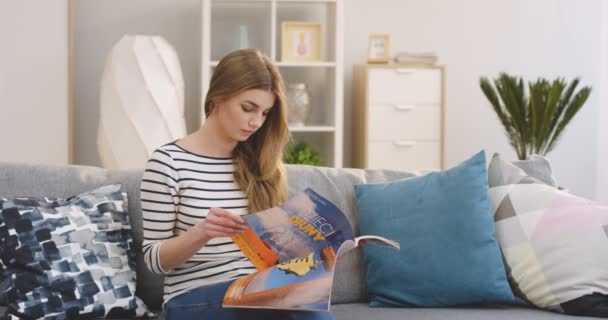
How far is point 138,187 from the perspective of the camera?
212 centimetres

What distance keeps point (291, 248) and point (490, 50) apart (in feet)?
13.3

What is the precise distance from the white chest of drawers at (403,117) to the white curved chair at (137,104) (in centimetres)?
127

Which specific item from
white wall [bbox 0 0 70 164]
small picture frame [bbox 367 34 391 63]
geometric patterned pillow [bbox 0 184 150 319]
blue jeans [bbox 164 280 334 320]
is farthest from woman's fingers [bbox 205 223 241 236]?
small picture frame [bbox 367 34 391 63]

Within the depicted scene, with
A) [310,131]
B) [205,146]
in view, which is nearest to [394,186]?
[205,146]

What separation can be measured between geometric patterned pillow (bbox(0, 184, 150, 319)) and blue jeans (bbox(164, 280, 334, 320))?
308mm

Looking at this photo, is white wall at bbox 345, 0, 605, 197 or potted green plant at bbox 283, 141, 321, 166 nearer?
potted green plant at bbox 283, 141, 321, 166

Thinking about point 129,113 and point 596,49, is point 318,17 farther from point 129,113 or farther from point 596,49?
point 596,49

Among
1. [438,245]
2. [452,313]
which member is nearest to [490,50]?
[438,245]

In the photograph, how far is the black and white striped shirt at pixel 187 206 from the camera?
1831 millimetres

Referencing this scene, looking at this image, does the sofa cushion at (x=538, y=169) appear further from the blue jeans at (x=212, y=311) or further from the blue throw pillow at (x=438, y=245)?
the blue jeans at (x=212, y=311)

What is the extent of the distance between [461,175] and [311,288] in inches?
31.2

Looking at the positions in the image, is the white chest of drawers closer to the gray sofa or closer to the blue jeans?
the gray sofa

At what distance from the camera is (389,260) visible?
209 cm

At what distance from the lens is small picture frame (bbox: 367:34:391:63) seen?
497 cm
